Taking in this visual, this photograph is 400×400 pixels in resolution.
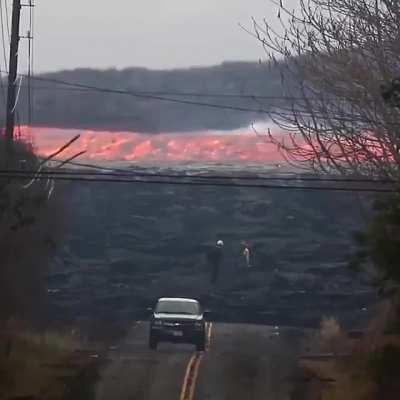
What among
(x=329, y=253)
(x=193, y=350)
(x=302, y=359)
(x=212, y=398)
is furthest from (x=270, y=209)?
(x=212, y=398)

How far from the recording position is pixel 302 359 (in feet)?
130

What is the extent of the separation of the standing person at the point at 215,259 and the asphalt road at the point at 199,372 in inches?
862

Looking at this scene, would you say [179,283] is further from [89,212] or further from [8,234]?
[8,234]

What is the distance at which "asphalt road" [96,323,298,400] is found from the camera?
102 ft

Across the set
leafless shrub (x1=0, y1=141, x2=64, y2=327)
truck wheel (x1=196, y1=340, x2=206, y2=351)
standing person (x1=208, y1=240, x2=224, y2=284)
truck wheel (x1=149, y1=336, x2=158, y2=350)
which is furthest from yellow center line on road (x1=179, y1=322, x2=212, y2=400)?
standing person (x1=208, y1=240, x2=224, y2=284)

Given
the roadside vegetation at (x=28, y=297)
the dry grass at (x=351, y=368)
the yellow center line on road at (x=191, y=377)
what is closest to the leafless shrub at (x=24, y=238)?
the roadside vegetation at (x=28, y=297)

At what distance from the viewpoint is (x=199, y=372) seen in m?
34.9

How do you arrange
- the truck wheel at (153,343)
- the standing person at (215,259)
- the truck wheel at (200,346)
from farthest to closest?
the standing person at (215,259) < the truck wheel at (200,346) < the truck wheel at (153,343)

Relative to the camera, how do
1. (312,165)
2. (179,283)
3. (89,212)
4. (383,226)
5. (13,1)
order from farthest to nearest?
(89,212) → (179,283) → (13,1) → (312,165) → (383,226)

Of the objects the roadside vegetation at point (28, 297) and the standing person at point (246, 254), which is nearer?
the roadside vegetation at point (28, 297)

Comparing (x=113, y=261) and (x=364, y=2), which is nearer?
(x=364, y=2)

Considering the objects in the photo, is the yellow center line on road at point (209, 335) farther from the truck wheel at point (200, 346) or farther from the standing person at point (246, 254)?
the standing person at point (246, 254)

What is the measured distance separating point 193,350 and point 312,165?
52.8 ft

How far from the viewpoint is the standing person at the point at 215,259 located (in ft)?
228
